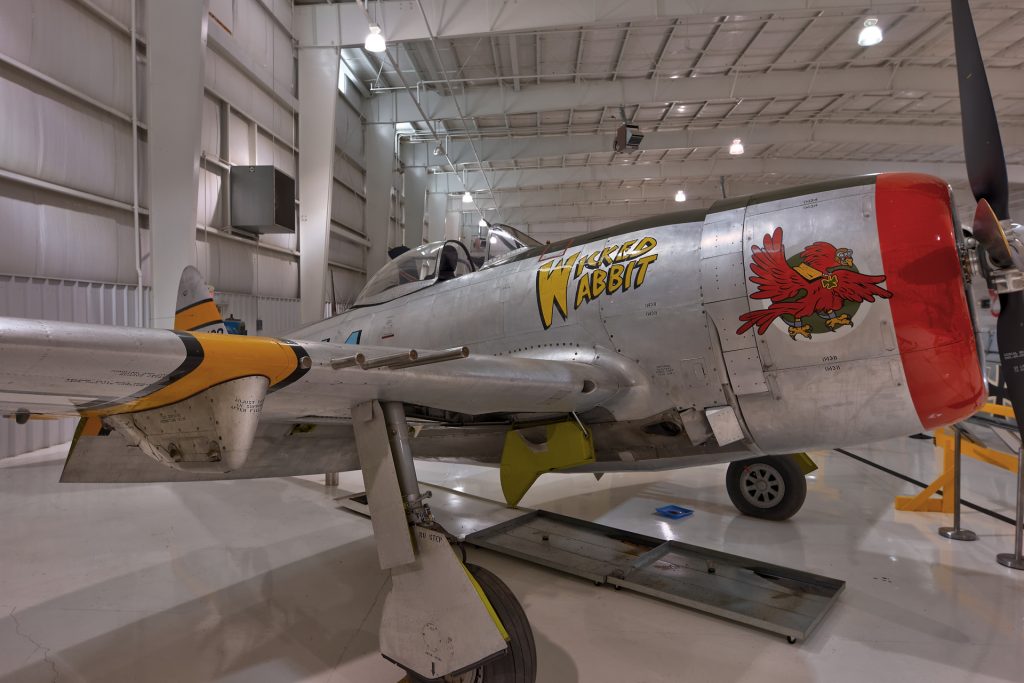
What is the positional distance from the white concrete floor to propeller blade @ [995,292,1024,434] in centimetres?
118

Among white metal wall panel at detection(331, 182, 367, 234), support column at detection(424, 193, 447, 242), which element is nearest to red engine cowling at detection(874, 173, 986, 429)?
white metal wall panel at detection(331, 182, 367, 234)

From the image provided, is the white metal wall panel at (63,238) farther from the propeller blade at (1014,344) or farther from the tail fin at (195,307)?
the propeller blade at (1014,344)

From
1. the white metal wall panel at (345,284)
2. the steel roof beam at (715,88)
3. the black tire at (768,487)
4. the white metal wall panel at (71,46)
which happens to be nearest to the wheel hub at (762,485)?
the black tire at (768,487)

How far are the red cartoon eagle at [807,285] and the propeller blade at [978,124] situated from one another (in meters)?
0.68

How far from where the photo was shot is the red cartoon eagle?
2473mm

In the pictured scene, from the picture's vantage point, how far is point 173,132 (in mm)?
7656

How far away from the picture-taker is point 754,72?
1242 centimetres

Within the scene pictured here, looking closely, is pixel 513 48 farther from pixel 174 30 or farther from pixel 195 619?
pixel 195 619


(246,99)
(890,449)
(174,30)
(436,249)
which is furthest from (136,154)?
(890,449)

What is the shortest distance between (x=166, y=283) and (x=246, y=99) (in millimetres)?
4993

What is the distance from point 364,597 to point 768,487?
330cm

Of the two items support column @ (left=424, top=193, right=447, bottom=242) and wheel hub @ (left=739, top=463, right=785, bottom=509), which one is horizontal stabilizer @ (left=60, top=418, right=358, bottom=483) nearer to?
wheel hub @ (left=739, top=463, right=785, bottom=509)

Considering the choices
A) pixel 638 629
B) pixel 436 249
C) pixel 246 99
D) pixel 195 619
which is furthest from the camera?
pixel 246 99

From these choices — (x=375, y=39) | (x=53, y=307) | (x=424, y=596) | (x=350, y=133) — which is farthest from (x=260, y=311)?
(x=424, y=596)
